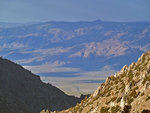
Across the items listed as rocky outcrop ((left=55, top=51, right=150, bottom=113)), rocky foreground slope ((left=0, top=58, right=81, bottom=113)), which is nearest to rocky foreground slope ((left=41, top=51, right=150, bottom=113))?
rocky outcrop ((left=55, top=51, right=150, bottom=113))

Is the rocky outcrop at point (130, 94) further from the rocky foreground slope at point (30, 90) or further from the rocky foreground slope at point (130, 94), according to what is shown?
the rocky foreground slope at point (30, 90)

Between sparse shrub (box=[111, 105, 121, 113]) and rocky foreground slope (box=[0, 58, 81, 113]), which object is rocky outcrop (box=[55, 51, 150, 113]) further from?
rocky foreground slope (box=[0, 58, 81, 113])

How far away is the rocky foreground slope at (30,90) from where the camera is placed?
14338 centimetres

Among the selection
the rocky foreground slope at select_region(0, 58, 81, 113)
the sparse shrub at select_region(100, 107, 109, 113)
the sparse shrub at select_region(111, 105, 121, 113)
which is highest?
the rocky foreground slope at select_region(0, 58, 81, 113)

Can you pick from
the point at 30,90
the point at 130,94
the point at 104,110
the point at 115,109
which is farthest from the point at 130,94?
the point at 30,90

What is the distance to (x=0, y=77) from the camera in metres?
149

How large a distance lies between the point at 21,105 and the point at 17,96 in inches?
623

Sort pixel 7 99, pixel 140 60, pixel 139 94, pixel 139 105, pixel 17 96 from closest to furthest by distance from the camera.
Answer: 1. pixel 139 105
2. pixel 139 94
3. pixel 140 60
4. pixel 7 99
5. pixel 17 96

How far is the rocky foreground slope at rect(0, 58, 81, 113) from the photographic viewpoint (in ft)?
470

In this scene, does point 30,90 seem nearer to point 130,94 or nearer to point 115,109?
point 130,94

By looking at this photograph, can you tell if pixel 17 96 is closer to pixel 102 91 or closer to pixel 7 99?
pixel 7 99

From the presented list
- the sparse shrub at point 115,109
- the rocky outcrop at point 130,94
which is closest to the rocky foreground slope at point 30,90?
the rocky outcrop at point 130,94

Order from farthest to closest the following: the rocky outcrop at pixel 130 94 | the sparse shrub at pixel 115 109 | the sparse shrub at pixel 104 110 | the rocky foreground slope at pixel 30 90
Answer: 1. the rocky foreground slope at pixel 30 90
2. the sparse shrub at pixel 104 110
3. the sparse shrub at pixel 115 109
4. the rocky outcrop at pixel 130 94

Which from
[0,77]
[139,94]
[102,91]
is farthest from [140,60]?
[0,77]
